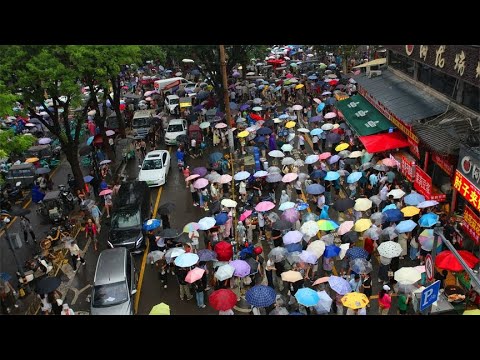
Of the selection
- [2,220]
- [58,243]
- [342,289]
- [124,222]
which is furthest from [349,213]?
[2,220]

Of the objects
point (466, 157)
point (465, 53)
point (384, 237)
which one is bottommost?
point (384, 237)

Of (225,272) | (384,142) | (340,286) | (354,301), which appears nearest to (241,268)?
(225,272)

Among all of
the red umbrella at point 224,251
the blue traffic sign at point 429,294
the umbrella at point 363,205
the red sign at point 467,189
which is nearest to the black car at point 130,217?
the red umbrella at point 224,251

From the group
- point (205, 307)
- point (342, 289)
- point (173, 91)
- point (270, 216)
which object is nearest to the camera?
point (342, 289)

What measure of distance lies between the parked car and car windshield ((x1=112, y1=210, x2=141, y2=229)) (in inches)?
187

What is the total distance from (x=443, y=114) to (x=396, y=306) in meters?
8.78

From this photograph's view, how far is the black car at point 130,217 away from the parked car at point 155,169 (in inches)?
109

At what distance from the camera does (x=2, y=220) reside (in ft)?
61.9

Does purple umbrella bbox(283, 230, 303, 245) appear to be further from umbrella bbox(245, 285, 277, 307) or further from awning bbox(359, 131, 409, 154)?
awning bbox(359, 131, 409, 154)

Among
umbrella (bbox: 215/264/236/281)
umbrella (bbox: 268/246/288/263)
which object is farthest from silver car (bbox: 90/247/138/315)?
umbrella (bbox: 268/246/288/263)

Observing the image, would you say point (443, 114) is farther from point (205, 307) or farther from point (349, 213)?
point (205, 307)

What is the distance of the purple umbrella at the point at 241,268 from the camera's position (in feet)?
42.3

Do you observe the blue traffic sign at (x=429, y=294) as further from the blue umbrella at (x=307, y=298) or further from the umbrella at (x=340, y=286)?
the blue umbrella at (x=307, y=298)

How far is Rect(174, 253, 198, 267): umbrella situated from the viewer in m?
13.2
